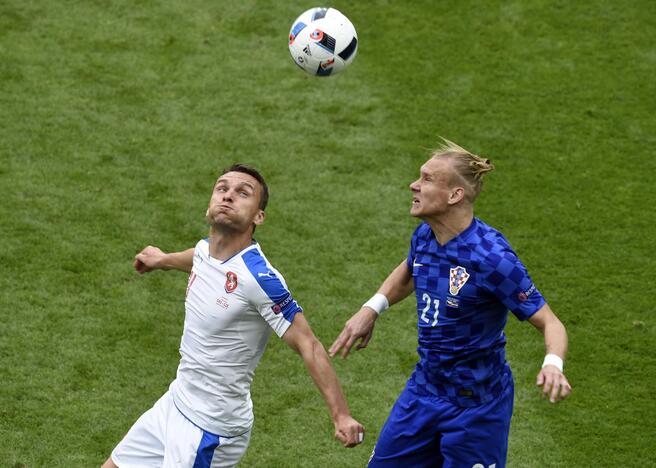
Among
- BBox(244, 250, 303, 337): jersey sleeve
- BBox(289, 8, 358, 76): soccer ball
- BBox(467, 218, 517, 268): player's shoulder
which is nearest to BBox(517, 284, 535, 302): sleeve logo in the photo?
BBox(467, 218, 517, 268): player's shoulder

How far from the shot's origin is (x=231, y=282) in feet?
21.5

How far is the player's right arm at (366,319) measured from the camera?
6668 mm

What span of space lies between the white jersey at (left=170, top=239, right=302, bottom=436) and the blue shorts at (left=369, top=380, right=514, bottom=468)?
86 cm

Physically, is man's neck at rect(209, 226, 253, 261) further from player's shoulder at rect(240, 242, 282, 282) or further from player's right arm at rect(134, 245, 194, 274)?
player's right arm at rect(134, 245, 194, 274)

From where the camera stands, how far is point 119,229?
35.7 ft

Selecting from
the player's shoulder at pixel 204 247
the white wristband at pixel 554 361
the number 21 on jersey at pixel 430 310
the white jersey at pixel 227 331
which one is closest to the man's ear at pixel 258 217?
the white jersey at pixel 227 331

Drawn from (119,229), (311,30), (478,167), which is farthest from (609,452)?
(119,229)

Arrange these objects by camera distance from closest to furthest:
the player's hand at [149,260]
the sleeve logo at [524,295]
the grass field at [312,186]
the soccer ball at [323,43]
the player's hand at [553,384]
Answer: the player's hand at [553,384] → the sleeve logo at [524,295] → the player's hand at [149,260] → the grass field at [312,186] → the soccer ball at [323,43]

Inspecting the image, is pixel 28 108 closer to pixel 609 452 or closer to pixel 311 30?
pixel 311 30

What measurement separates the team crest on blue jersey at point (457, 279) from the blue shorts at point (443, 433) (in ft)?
2.22

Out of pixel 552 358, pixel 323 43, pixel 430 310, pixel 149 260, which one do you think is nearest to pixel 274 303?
pixel 430 310

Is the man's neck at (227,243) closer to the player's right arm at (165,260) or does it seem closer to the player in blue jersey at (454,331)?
the player's right arm at (165,260)

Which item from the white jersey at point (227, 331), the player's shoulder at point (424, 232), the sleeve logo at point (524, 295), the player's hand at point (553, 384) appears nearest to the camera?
the player's hand at point (553, 384)

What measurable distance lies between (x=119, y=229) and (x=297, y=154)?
2.17 meters
